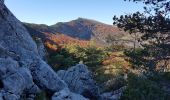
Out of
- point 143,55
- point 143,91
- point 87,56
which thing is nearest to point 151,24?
point 143,91

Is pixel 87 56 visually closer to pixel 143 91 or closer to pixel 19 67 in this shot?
pixel 143 91

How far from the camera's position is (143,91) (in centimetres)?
2169

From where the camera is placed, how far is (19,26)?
74.5ft

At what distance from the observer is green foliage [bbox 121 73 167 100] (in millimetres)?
21578

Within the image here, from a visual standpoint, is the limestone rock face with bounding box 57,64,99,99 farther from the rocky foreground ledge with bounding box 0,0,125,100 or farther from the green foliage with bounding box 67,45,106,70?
the green foliage with bounding box 67,45,106,70

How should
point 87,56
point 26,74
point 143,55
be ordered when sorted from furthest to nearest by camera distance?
point 87,56 → point 143,55 → point 26,74

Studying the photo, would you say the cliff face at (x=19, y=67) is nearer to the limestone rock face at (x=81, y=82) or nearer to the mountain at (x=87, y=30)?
the limestone rock face at (x=81, y=82)

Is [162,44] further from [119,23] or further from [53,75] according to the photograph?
[53,75]

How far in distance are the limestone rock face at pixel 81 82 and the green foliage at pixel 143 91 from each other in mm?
1979

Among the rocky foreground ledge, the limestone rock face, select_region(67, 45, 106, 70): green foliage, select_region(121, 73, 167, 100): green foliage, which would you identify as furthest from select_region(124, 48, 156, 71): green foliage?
select_region(67, 45, 106, 70): green foliage

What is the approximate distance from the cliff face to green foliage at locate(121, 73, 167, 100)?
4.34 m

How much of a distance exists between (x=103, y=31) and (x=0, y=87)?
153 metres

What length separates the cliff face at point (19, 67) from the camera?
1465 cm

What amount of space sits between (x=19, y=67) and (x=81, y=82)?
24.5 feet
